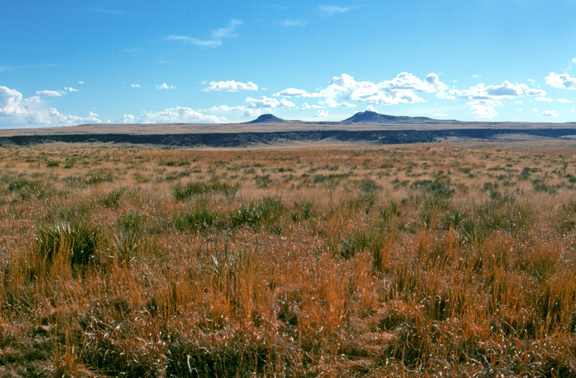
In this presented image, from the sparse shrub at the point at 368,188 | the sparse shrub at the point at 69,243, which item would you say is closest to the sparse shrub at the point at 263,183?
the sparse shrub at the point at 368,188

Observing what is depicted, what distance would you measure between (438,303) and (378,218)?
473 centimetres

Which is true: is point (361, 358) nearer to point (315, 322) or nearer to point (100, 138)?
point (315, 322)

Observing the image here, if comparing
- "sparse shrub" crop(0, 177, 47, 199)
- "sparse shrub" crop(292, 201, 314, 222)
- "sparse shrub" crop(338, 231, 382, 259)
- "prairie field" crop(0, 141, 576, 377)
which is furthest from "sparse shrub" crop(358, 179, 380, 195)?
"sparse shrub" crop(0, 177, 47, 199)

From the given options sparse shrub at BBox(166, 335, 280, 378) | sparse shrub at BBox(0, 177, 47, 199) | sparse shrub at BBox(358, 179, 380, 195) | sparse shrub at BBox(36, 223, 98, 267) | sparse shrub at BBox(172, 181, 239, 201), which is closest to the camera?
sparse shrub at BBox(166, 335, 280, 378)

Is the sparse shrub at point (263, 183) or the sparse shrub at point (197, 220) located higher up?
the sparse shrub at point (197, 220)

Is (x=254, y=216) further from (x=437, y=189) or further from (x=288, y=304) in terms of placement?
(x=437, y=189)

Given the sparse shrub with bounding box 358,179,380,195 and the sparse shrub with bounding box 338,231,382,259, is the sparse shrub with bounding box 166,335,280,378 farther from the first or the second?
the sparse shrub with bounding box 358,179,380,195

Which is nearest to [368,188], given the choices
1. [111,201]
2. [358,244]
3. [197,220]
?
[111,201]

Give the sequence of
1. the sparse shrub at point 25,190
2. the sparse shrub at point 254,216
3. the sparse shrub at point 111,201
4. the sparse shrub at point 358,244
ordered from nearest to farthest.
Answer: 1. the sparse shrub at point 358,244
2. the sparse shrub at point 254,216
3. the sparse shrub at point 111,201
4. the sparse shrub at point 25,190

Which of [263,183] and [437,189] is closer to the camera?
[437,189]

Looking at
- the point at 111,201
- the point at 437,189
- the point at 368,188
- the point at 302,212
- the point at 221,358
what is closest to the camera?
the point at 221,358

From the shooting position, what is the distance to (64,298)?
4.97 meters

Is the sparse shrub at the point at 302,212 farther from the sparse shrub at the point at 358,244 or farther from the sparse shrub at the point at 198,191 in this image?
the sparse shrub at the point at 198,191

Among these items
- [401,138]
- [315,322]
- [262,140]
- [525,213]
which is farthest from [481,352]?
[401,138]
